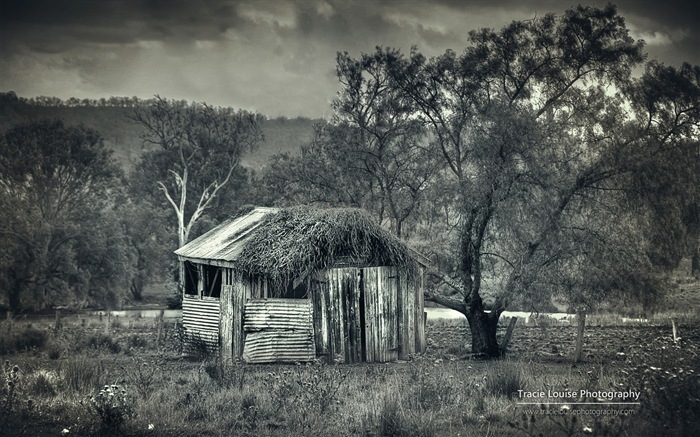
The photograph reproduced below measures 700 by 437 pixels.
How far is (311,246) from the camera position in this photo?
1689cm

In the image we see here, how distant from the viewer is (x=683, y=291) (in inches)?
1453

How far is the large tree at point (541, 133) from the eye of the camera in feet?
56.7

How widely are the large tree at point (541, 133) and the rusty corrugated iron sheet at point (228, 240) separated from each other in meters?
6.62

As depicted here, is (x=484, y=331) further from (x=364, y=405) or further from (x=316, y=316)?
(x=364, y=405)

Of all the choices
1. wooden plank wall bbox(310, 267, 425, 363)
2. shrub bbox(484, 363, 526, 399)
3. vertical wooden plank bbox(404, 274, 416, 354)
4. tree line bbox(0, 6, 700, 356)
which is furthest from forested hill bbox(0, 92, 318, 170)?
shrub bbox(484, 363, 526, 399)

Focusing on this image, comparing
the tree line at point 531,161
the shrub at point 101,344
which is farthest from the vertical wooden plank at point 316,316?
the shrub at point 101,344

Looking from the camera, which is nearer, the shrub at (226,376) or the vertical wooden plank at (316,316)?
the shrub at (226,376)

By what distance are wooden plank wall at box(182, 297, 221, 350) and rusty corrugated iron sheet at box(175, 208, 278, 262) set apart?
4.92 ft

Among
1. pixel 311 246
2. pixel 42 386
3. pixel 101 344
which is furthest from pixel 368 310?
pixel 101 344

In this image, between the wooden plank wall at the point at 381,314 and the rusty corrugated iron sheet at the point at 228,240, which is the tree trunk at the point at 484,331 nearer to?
the wooden plank wall at the point at 381,314

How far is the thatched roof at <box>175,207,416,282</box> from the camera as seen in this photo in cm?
1684

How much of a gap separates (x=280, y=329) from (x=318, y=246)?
8.34ft

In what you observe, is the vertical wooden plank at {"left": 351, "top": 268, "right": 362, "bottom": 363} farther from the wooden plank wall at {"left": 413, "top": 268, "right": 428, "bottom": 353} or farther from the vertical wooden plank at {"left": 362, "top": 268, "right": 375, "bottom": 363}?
the wooden plank wall at {"left": 413, "top": 268, "right": 428, "bottom": 353}

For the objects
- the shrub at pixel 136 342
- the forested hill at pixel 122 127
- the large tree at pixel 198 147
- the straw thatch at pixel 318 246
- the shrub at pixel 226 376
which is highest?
the forested hill at pixel 122 127
